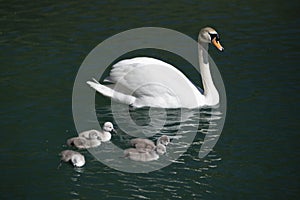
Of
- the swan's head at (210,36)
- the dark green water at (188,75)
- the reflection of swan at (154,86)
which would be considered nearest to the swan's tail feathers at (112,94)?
the reflection of swan at (154,86)

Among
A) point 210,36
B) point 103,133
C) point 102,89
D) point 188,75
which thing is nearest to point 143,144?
point 103,133

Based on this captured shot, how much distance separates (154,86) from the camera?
36.0ft

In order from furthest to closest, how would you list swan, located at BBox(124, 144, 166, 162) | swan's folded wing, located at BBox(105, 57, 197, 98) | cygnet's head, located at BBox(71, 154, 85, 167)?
1. swan's folded wing, located at BBox(105, 57, 197, 98)
2. swan, located at BBox(124, 144, 166, 162)
3. cygnet's head, located at BBox(71, 154, 85, 167)

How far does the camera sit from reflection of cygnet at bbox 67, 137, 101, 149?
9688mm

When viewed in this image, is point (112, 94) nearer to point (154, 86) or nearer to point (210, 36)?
point (154, 86)

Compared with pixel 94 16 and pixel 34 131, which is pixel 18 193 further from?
pixel 94 16

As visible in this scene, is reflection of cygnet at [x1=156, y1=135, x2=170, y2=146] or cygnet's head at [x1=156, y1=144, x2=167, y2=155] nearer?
cygnet's head at [x1=156, y1=144, x2=167, y2=155]

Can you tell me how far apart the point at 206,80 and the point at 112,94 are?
144cm

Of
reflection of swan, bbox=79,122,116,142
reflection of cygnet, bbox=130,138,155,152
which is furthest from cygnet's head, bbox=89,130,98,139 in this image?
reflection of cygnet, bbox=130,138,155,152

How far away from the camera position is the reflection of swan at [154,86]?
10984 mm

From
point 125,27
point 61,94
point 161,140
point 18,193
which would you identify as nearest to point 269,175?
point 161,140

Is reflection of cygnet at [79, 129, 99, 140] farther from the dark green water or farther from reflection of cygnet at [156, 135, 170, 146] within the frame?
reflection of cygnet at [156, 135, 170, 146]

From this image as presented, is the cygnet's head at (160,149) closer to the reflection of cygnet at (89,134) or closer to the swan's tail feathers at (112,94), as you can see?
the reflection of cygnet at (89,134)

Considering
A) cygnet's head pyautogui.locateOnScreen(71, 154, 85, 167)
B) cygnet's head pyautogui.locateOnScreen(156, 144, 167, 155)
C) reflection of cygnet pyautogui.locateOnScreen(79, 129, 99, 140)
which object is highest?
reflection of cygnet pyautogui.locateOnScreen(79, 129, 99, 140)
